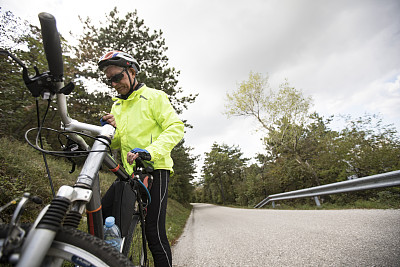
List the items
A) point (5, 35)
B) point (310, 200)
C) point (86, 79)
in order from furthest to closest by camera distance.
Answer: point (310, 200) → point (86, 79) → point (5, 35)

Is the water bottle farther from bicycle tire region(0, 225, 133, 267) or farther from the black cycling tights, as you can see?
bicycle tire region(0, 225, 133, 267)

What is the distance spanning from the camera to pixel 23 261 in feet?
2.32

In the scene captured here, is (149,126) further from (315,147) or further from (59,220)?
(315,147)

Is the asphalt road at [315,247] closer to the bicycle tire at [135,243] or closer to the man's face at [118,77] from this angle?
the bicycle tire at [135,243]

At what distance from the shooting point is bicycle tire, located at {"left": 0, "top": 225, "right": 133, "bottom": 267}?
846mm

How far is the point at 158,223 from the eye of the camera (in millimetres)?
1835

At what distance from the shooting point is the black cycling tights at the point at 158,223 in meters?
1.75

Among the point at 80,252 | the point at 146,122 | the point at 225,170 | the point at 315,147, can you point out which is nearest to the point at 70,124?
the point at 146,122

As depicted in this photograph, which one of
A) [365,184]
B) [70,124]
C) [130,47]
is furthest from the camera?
[130,47]

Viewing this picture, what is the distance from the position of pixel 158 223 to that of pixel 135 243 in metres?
0.29

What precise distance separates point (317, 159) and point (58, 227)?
14760 mm

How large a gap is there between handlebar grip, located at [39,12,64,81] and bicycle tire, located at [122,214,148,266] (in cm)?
141

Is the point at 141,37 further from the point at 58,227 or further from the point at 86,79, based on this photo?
the point at 58,227

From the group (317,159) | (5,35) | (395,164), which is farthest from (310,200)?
(5,35)
